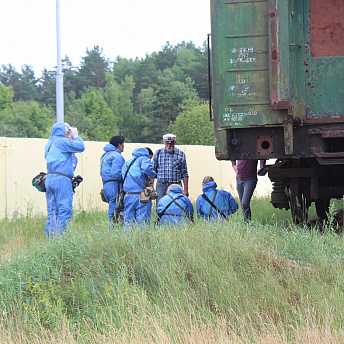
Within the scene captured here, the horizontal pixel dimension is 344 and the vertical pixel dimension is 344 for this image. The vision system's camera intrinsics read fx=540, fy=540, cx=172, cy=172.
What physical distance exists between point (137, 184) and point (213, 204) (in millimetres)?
1397

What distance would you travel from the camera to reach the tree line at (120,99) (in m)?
57.0

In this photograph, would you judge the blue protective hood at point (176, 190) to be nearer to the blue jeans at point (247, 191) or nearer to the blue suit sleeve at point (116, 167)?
the blue suit sleeve at point (116, 167)

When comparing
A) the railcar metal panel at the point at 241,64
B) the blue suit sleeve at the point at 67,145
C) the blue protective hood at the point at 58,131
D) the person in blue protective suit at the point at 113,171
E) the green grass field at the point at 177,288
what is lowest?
the green grass field at the point at 177,288

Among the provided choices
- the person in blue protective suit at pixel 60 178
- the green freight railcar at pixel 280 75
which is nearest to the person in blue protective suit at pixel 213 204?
the green freight railcar at pixel 280 75

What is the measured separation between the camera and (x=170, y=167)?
916cm

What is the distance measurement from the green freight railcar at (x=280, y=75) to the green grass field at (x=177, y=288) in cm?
116

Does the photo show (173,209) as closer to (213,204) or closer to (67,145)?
(213,204)

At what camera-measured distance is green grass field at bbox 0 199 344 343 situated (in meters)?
3.74

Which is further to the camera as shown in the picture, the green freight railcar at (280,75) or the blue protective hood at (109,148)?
the blue protective hood at (109,148)

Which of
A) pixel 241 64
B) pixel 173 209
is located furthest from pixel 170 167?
pixel 241 64

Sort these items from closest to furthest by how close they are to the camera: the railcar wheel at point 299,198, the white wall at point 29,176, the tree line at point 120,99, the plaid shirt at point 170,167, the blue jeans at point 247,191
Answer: the railcar wheel at point 299,198 < the blue jeans at point 247,191 < the plaid shirt at point 170,167 < the white wall at point 29,176 < the tree line at point 120,99

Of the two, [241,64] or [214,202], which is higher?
[241,64]

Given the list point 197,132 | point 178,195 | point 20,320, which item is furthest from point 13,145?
point 197,132

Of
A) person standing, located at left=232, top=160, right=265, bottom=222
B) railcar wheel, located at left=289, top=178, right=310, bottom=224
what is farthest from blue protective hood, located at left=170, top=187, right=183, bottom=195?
person standing, located at left=232, top=160, right=265, bottom=222
